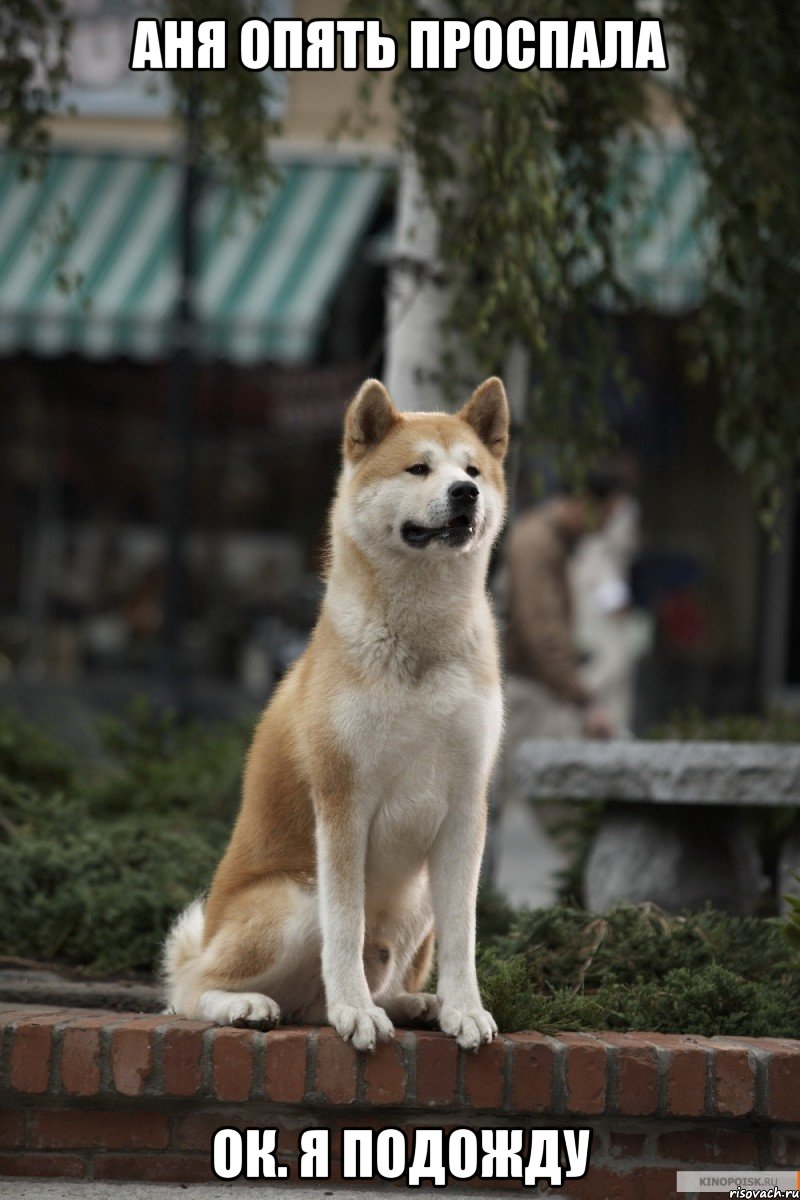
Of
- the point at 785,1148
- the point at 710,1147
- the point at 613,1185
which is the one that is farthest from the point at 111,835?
the point at 785,1148

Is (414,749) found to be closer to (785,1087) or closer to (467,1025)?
(467,1025)

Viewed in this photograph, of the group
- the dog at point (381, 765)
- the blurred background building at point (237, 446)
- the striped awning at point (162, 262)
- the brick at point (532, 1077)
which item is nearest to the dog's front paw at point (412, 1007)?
the dog at point (381, 765)

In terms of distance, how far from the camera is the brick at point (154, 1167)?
347 centimetres

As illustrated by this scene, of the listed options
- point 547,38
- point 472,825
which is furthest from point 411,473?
point 547,38

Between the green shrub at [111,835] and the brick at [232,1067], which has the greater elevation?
the green shrub at [111,835]

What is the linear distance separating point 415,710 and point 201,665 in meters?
10.0

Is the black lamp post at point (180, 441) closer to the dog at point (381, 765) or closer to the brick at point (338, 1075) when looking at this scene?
the dog at point (381, 765)

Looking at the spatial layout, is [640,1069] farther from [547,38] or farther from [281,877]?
[547,38]

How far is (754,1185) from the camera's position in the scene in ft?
11.3

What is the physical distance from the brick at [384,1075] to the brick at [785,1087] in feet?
2.69

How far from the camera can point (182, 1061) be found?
3400mm

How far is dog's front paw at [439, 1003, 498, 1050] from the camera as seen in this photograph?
3.36 m

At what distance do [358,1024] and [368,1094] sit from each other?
0.18 m

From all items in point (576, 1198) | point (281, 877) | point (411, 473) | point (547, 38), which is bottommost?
point (576, 1198)
